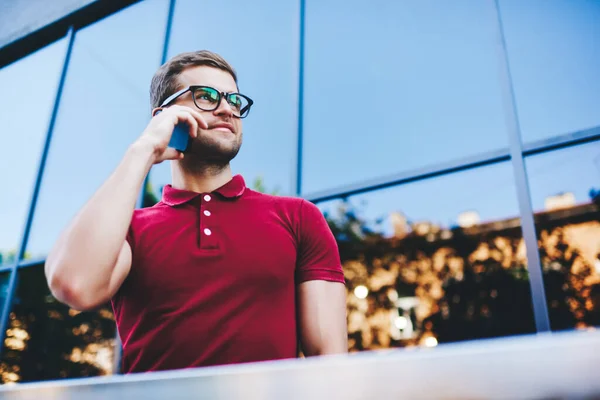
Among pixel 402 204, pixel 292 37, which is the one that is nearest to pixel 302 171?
pixel 402 204

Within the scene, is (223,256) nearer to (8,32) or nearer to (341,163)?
(341,163)

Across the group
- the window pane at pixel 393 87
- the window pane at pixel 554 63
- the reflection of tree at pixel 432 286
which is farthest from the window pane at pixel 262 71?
the window pane at pixel 554 63

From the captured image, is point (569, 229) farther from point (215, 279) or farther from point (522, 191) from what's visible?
point (215, 279)

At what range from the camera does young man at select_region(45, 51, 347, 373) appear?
→ 117cm

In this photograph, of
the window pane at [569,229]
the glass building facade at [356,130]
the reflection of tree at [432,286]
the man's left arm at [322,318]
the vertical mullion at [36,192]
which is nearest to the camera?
the man's left arm at [322,318]

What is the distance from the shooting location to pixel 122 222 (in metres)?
1.19

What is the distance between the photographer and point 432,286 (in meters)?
7.14

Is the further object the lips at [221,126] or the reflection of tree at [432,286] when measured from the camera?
the reflection of tree at [432,286]

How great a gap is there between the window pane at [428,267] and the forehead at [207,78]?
1.81 metres

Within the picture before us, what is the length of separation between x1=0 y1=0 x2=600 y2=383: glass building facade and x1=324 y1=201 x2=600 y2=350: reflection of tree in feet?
0.34

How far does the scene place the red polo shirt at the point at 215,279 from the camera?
121 centimetres

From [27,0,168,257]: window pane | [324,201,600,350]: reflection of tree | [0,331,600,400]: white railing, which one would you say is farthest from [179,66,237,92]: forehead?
[324,201,600,350]: reflection of tree

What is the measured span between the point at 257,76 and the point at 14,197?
3.39m

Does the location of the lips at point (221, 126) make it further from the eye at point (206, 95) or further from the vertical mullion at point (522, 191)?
the vertical mullion at point (522, 191)
